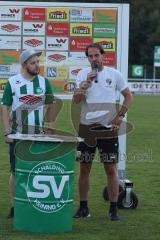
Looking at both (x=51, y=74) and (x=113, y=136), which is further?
(x=51, y=74)

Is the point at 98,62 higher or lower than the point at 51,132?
higher

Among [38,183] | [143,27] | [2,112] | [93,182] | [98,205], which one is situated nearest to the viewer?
[38,183]

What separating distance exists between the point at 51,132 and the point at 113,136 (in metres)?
0.74

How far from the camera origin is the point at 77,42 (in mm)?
9789

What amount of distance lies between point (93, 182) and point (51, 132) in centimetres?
337

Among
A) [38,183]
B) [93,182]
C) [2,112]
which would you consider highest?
[2,112]

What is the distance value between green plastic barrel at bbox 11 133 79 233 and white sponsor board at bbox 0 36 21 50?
90.5 inches

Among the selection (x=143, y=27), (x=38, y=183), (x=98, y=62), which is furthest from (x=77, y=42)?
(x=143, y=27)

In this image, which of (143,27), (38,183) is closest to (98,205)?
(38,183)

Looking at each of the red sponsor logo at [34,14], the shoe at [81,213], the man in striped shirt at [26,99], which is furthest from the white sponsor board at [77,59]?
the shoe at [81,213]

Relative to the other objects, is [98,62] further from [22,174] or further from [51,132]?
[22,174]

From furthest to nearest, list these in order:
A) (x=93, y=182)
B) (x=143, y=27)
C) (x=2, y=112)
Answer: (x=143, y=27) → (x=93, y=182) → (x=2, y=112)

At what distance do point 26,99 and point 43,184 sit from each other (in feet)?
3.78

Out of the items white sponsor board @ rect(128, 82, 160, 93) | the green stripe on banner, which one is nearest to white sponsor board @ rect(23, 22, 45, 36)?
the green stripe on banner
